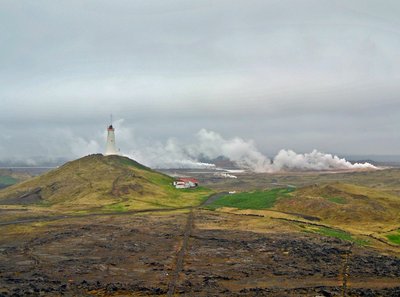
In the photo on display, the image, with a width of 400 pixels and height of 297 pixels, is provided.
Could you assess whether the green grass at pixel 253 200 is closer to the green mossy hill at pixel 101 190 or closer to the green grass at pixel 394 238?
the green mossy hill at pixel 101 190

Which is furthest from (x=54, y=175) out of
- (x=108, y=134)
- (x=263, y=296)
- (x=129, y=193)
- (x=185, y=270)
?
(x=263, y=296)

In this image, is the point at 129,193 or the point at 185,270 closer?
the point at 185,270

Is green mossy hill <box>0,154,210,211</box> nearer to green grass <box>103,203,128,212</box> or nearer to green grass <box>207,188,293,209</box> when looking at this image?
green grass <box>103,203,128,212</box>

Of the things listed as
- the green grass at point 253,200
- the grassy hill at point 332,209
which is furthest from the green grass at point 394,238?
the green grass at point 253,200

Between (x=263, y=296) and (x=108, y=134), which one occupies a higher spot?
(x=108, y=134)

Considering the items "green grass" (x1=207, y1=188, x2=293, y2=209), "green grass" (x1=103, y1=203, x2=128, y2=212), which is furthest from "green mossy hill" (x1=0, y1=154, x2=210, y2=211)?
"green grass" (x1=207, y1=188, x2=293, y2=209)

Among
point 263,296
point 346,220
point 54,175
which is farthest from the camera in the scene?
point 54,175

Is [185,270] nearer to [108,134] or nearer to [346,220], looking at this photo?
[346,220]

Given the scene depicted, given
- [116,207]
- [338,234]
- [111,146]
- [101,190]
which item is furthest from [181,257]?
[111,146]
